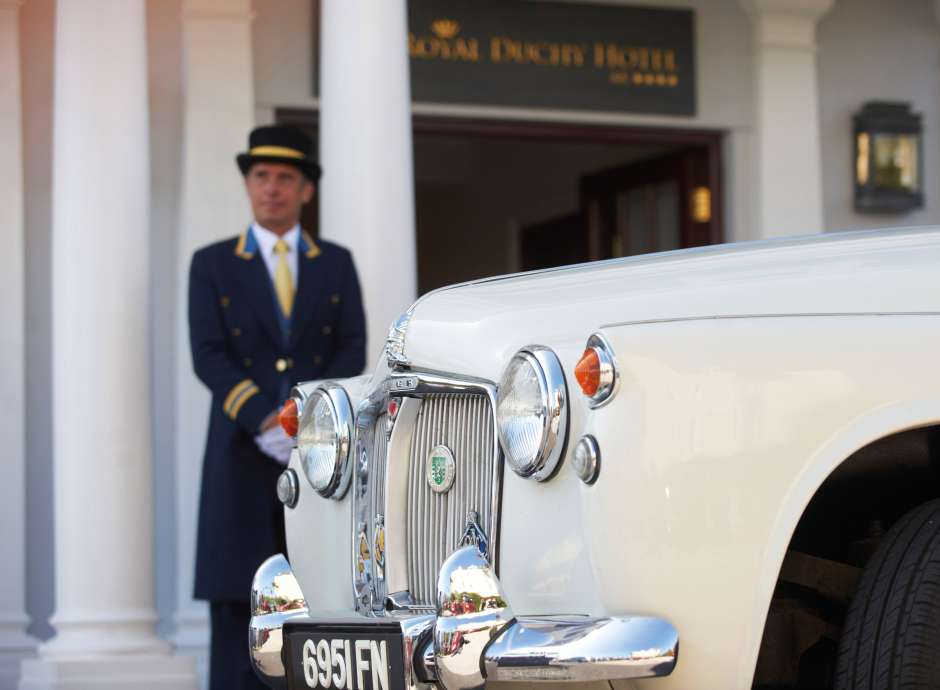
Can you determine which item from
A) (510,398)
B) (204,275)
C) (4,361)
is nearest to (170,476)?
(4,361)

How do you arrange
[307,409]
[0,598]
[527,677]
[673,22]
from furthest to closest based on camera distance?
[673,22] < [0,598] < [307,409] < [527,677]

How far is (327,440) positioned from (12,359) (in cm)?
361

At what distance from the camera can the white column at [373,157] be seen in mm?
5758

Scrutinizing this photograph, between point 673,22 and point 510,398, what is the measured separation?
5.51 meters

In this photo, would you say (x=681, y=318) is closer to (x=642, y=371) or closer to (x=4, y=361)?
(x=642, y=371)

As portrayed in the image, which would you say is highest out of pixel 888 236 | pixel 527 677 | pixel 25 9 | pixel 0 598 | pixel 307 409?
pixel 25 9

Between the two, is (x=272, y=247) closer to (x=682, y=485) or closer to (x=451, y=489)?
(x=451, y=489)

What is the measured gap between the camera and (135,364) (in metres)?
5.62

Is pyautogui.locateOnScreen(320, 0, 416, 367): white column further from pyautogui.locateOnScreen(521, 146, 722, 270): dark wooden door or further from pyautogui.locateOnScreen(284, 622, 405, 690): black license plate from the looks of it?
pyautogui.locateOnScreen(284, 622, 405, 690): black license plate

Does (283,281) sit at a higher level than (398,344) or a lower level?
higher

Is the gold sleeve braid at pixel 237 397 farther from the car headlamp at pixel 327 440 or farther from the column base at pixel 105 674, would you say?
the column base at pixel 105 674

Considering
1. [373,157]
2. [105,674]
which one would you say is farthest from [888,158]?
[105,674]

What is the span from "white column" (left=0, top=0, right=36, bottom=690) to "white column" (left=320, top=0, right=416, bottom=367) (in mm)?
1573

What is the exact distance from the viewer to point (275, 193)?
4.86 metres
